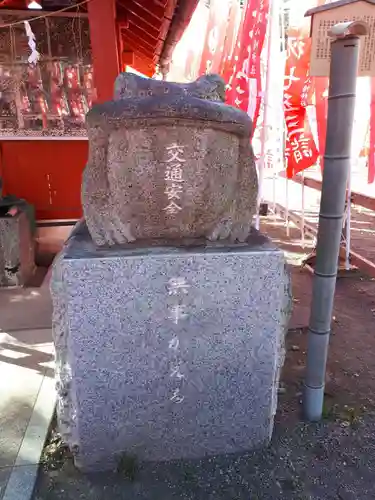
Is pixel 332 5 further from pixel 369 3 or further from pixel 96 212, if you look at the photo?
pixel 96 212

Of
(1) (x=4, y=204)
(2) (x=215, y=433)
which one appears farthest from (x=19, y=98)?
(2) (x=215, y=433)

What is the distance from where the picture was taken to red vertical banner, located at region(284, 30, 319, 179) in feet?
19.3

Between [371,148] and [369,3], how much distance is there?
10.4 ft

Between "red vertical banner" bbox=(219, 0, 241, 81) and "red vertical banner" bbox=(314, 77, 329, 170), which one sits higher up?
"red vertical banner" bbox=(219, 0, 241, 81)

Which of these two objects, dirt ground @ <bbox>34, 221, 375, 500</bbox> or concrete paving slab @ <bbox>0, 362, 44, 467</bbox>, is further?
concrete paving slab @ <bbox>0, 362, 44, 467</bbox>

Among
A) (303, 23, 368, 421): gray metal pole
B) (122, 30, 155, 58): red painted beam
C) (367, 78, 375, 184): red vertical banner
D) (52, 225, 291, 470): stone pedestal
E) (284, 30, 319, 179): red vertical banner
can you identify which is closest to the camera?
(52, 225, 291, 470): stone pedestal

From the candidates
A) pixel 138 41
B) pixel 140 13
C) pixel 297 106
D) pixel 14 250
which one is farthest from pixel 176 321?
pixel 138 41

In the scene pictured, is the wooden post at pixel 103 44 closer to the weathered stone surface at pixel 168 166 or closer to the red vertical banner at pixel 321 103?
the red vertical banner at pixel 321 103

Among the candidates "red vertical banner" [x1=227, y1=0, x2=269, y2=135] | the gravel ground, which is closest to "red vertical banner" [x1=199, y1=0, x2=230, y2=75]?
"red vertical banner" [x1=227, y1=0, x2=269, y2=135]

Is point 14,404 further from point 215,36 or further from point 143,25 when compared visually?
point 143,25

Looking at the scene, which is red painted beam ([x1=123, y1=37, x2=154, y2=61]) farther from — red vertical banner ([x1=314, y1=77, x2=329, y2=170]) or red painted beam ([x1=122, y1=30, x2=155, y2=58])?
red vertical banner ([x1=314, y1=77, x2=329, y2=170])

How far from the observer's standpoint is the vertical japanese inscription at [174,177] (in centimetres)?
196

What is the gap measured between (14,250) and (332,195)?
143 inches

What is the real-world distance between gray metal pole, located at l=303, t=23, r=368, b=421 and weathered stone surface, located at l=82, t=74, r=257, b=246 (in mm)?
449
